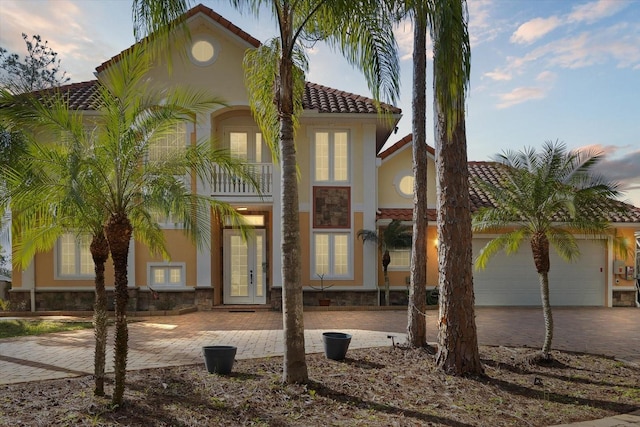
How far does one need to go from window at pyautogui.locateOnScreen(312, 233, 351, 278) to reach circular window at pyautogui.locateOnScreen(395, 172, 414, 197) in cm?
274

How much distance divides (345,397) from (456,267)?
267cm

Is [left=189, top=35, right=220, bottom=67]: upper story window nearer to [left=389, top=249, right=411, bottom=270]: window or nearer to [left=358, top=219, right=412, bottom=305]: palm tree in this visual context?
[left=358, top=219, right=412, bottom=305]: palm tree

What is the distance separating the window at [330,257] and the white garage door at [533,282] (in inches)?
187

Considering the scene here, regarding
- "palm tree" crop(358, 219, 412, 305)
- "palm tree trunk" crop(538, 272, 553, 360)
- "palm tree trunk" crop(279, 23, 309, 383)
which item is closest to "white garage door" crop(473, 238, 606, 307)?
"palm tree" crop(358, 219, 412, 305)

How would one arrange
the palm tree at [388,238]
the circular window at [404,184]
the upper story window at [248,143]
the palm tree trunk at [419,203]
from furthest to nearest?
the circular window at [404,184]
the upper story window at [248,143]
the palm tree at [388,238]
the palm tree trunk at [419,203]

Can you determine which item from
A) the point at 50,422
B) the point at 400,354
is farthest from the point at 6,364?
the point at 400,354

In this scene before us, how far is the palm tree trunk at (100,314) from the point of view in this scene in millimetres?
6375

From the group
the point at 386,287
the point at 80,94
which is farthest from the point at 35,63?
the point at 386,287

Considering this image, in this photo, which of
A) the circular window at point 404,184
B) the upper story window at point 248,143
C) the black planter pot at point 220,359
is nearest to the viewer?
the black planter pot at point 220,359

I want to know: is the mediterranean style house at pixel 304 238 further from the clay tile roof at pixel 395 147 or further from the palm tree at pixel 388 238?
the palm tree at pixel 388 238

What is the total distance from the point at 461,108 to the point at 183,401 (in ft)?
17.0

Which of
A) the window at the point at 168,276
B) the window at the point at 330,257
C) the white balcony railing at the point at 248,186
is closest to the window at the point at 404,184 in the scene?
the window at the point at 330,257

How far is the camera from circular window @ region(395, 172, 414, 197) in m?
17.8

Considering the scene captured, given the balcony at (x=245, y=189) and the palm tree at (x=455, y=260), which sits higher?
the balcony at (x=245, y=189)
